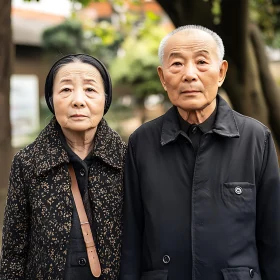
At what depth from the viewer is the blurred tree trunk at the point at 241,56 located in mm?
6785

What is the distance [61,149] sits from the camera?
262 centimetres

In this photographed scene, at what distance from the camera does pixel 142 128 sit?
104 inches

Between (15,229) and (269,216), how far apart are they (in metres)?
1.25

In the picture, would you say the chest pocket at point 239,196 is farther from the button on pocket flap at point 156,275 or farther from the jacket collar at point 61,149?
the jacket collar at point 61,149

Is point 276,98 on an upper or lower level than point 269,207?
upper

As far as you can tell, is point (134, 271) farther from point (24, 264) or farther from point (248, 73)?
point (248, 73)

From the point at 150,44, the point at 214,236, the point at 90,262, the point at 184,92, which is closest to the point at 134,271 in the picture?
the point at 90,262

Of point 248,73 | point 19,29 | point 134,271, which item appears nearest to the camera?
point 134,271

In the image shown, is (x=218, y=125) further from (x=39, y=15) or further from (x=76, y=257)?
(x=39, y=15)

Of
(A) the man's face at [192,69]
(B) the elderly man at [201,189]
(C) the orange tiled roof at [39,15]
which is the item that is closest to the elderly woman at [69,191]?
(B) the elderly man at [201,189]

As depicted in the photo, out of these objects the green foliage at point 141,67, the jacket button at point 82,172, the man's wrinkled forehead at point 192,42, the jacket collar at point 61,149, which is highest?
the green foliage at point 141,67

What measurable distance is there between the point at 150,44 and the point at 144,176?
16.2 meters

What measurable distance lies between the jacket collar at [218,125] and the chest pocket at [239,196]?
0.24 metres

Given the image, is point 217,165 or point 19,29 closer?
point 217,165
